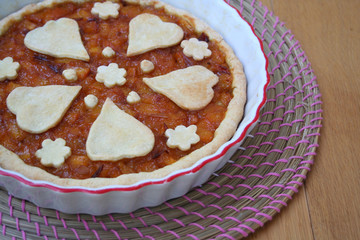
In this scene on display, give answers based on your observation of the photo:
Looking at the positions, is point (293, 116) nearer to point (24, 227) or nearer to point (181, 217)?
point (181, 217)

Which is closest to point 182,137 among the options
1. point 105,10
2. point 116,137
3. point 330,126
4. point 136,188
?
point 116,137

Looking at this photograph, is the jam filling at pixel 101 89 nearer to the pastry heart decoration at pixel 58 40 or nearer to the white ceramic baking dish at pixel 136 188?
the pastry heart decoration at pixel 58 40

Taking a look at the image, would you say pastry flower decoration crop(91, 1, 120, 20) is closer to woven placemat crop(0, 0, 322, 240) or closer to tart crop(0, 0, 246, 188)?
tart crop(0, 0, 246, 188)

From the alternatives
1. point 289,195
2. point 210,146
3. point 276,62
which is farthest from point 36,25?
point 289,195

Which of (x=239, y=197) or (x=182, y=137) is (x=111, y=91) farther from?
(x=239, y=197)

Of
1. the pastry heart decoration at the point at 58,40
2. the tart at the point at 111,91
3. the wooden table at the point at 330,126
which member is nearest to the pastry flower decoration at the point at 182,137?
the tart at the point at 111,91
